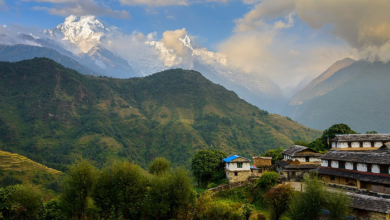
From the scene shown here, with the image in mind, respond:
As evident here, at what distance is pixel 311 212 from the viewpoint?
23.9 meters

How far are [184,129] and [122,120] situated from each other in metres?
42.7

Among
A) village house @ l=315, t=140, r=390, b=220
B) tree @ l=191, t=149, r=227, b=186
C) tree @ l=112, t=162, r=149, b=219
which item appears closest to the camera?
village house @ l=315, t=140, r=390, b=220

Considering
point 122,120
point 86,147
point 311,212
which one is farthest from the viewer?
point 122,120

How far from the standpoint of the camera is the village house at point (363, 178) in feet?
79.7

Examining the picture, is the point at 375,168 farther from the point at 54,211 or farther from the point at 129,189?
the point at 54,211

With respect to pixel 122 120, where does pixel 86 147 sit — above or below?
below

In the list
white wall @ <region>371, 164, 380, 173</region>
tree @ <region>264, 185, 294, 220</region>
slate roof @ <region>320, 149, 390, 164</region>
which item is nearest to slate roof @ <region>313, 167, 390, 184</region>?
white wall @ <region>371, 164, 380, 173</region>

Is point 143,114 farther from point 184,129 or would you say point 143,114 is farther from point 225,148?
point 225,148

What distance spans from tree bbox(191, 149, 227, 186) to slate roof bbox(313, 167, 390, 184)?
61.4ft

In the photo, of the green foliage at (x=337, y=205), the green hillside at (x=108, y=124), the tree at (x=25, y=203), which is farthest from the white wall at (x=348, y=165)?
the green hillside at (x=108, y=124)

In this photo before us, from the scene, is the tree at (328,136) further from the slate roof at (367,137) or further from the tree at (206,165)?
the tree at (206,165)

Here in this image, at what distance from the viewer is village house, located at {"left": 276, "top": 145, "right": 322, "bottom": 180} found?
43250mm

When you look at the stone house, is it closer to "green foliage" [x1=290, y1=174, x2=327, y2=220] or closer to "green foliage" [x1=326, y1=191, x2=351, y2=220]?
"green foliage" [x1=290, y1=174, x2=327, y2=220]

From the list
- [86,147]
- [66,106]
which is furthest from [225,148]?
[66,106]
